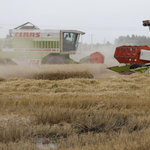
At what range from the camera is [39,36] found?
16047mm

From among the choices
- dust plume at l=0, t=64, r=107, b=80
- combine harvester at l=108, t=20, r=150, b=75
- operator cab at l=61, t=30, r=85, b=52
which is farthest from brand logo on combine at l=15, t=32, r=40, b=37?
combine harvester at l=108, t=20, r=150, b=75

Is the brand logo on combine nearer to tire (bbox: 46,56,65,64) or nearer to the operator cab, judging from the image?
the operator cab

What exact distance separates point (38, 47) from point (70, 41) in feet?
7.32

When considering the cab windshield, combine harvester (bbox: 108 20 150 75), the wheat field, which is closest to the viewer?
the wheat field

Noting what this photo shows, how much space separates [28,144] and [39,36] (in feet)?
45.3

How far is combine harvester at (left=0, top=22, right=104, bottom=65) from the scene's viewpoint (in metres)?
15.6

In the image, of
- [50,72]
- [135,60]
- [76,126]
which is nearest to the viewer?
[76,126]

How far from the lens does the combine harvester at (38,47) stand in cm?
1563

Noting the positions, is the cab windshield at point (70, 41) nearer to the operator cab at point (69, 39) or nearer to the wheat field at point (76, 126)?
the operator cab at point (69, 39)

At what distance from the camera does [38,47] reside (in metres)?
15.8

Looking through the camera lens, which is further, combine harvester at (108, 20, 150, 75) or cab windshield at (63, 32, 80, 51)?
cab windshield at (63, 32, 80, 51)

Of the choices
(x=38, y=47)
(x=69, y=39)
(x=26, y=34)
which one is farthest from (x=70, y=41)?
(x=26, y=34)

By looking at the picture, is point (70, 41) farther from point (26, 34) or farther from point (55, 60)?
point (26, 34)

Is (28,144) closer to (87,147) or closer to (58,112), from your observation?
(87,147)
